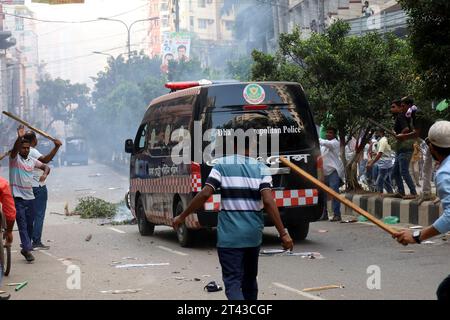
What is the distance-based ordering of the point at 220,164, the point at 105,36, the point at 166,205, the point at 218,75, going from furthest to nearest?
1. the point at 105,36
2. the point at 218,75
3. the point at 166,205
4. the point at 220,164

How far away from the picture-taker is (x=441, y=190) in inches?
217

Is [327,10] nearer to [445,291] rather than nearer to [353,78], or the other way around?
[353,78]

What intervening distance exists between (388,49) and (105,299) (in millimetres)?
11764

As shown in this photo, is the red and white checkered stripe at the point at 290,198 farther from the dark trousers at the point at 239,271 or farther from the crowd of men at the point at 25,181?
the dark trousers at the point at 239,271

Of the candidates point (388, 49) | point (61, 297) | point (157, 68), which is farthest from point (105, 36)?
point (61, 297)

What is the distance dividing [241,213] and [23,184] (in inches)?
248

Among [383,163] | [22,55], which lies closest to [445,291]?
[383,163]

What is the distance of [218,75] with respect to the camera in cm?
6531

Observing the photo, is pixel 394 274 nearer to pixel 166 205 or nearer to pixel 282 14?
pixel 166 205

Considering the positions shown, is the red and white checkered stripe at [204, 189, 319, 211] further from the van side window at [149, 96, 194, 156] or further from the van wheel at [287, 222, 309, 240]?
the van side window at [149, 96, 194, 156]

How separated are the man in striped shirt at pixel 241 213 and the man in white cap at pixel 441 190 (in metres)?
1.08

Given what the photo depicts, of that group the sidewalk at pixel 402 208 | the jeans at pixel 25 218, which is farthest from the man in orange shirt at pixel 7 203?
the sidewalk at pixel 402 208

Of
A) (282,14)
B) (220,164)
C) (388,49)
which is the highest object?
(282,14)

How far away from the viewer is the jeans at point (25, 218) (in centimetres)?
1177
